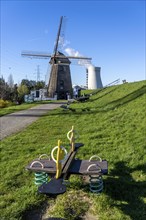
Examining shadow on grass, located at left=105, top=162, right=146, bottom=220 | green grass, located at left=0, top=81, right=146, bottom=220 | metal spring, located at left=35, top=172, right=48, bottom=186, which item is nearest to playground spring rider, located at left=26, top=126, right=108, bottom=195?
metal spring, located at left=35, top=172, right=48, bottom=186

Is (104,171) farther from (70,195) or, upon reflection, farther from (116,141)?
(116,141)

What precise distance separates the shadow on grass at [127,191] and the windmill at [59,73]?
3488cm

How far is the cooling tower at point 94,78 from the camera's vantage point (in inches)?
2459

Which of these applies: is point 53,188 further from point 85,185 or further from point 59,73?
point 59,73

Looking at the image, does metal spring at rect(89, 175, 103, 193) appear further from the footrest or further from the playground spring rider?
→ the footrest

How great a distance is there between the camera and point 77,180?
4.74 meters

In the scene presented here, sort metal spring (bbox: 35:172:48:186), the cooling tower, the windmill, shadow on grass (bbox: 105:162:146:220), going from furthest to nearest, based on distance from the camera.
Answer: the cooling tower, the windmill, metal spring (bbox: 35:172:48:186), shadow on grass (bbox: 105:162:146:220)

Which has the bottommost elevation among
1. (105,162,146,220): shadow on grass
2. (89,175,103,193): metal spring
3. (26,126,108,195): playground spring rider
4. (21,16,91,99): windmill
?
(105,162,146,220): shadow on grass

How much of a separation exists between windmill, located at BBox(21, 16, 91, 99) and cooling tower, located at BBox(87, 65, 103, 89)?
21.8 meters

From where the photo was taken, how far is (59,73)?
40.1m

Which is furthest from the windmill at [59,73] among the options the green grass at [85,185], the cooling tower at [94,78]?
the green grass at [85,185]

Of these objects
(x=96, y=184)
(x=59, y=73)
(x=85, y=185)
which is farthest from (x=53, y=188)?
(x=59, y=73)

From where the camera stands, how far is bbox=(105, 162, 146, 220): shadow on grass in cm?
375

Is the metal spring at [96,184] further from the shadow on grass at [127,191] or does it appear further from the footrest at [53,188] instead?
the footrest at [53,188]
